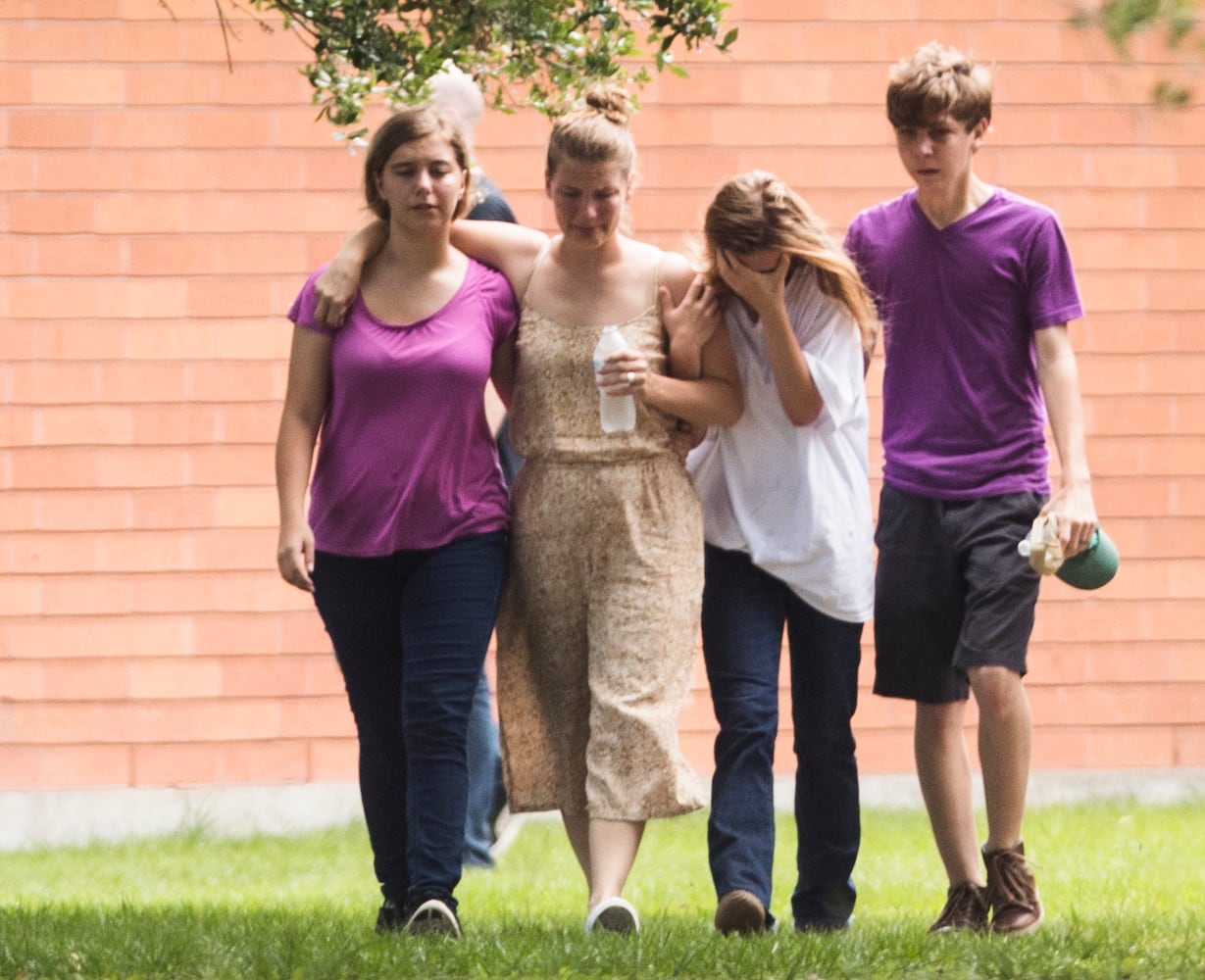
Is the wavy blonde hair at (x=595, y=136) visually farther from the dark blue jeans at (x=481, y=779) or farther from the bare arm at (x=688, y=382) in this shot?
the dark blue jeans at (x=481, y=779)

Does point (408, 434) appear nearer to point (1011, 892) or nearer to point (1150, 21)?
point (1011, 892)

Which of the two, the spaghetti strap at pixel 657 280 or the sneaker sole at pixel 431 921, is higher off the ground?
the spaghetti strap at pixel 657 280

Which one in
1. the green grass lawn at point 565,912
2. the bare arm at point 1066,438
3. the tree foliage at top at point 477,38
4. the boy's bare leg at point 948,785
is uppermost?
the tree foliage at top at point 477,38

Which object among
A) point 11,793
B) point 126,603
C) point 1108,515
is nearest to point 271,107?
point 126,603

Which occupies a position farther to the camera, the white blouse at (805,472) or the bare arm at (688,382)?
the white blouse at (805,472)

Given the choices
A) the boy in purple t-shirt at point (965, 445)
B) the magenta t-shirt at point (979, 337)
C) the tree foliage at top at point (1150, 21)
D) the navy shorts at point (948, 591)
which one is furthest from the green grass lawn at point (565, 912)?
the tree foliage at top at point (1150, 21)

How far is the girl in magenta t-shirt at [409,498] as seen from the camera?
466 cm

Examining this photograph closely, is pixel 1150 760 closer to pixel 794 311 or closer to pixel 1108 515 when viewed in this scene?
pixel 1108 515

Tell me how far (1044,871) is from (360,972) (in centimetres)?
284

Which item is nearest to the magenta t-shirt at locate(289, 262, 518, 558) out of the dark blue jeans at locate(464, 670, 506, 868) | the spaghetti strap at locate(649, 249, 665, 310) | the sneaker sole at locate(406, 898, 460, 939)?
the spaghetti strap at locate(649, 249, 665, 310)

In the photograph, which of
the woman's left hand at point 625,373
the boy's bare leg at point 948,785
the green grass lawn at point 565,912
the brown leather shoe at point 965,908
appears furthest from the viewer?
the boy's bare leg at point 948,785

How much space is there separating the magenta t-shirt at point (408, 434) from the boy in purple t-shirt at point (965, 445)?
0.99 m

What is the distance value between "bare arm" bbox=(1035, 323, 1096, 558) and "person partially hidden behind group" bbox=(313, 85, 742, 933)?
2.37 feet

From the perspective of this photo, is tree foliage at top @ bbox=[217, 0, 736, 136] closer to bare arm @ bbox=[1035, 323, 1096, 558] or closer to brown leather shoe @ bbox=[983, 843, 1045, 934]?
bare arm @ bbox=[1035, 323, 1096, 558]
